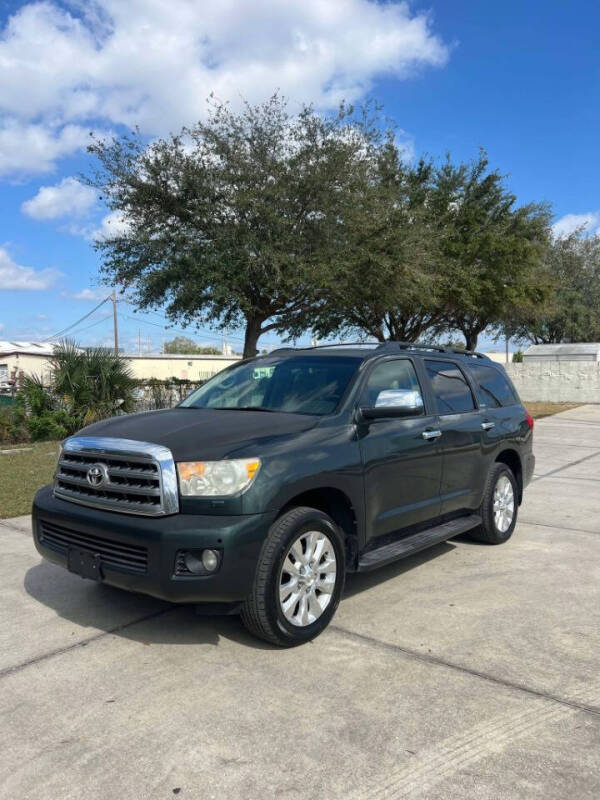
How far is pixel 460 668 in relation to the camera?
12.3 ft

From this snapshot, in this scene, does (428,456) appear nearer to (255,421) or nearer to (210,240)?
(255,421)

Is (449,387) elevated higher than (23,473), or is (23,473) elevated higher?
(449,387)

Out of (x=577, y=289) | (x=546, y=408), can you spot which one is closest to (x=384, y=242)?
(x=546, y=408)

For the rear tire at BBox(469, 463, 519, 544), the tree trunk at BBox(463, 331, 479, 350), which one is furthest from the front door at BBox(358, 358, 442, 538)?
the tree trunk at BBox(463, 331, 479, 350)

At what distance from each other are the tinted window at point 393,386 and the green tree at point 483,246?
19472 millimetres

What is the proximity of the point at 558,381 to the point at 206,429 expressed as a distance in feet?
92.7

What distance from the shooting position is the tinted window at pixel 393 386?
4680mm

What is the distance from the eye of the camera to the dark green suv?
375 centimetres

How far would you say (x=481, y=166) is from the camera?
88.1ft

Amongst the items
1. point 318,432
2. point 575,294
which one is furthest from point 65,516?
point 575,294

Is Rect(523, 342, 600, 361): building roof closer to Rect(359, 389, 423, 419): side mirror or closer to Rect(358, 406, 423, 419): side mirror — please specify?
Rect(359, 389, 423, 419): side mirror

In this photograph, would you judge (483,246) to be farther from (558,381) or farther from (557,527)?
(557,527)

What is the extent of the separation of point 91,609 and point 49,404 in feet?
35.6

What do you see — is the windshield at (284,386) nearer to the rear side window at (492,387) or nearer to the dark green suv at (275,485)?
the dark green suv at (275,485)
